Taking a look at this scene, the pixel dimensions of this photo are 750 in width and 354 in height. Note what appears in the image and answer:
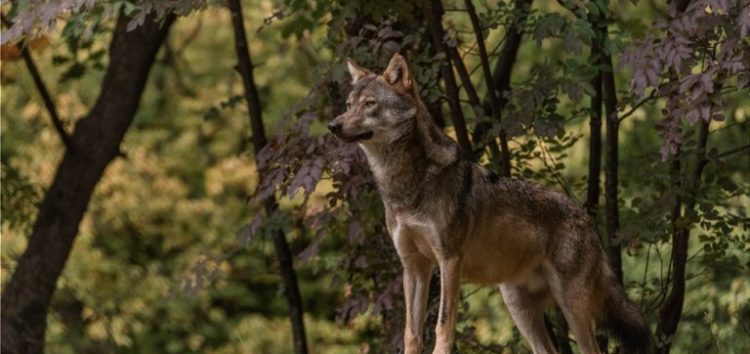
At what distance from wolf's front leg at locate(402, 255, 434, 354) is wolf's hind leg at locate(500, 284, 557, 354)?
605 millimetres

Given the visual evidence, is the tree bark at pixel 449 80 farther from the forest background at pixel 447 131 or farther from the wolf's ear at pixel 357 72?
the wolf's ear at pixel 357 72

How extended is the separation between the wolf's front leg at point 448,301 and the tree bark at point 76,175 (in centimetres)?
500

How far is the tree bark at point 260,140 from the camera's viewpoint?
33.9 ft

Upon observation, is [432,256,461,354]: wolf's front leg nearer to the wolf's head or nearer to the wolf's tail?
the wolf's head

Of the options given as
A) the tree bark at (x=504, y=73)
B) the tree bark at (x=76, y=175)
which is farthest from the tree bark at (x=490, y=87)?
the tree bark at (x=76, y=175)

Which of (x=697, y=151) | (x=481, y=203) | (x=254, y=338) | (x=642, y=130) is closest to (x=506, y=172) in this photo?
(x=697, y=151)

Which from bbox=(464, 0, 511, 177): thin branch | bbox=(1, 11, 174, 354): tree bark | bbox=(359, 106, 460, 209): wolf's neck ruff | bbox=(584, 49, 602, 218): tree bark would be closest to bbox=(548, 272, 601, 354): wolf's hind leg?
bbox=(359, 106, 460, 209): wolf's neck ruff

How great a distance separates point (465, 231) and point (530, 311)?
80 cm

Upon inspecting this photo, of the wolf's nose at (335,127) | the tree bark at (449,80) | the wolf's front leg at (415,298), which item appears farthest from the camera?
the tree bark at (449,80)

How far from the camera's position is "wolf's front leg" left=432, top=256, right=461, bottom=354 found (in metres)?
6.73

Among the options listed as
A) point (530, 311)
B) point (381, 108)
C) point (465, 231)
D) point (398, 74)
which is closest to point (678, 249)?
point (530, 311)

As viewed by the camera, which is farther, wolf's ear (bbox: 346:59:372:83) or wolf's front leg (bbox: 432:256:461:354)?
wolf's ear (bbox: 346:59:372:83)

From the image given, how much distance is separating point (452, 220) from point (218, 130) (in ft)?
48.0

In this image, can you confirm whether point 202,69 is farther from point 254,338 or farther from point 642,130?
point 642,130
